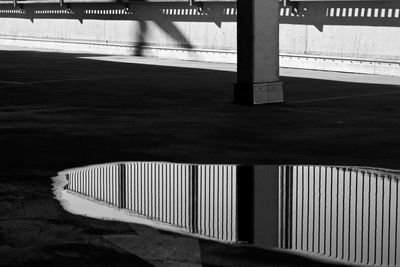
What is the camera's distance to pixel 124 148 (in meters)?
8.74

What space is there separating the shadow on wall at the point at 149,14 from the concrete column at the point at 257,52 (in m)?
8.45

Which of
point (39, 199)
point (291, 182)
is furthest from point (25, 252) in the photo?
point (291, 182)

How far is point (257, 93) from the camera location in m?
12.5

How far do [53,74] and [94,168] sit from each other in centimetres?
1142

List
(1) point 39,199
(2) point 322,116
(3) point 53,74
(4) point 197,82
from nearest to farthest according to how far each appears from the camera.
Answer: (1) point 39,199 < (2) point 322,116 < (4) point 197,82 < (3) point 53,74

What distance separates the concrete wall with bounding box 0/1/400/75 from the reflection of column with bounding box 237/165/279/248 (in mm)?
10502

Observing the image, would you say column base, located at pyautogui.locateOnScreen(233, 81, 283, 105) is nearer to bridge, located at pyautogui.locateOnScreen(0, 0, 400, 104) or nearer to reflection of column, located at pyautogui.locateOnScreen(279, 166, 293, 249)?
bridge, located at pyautogui.locateOnScreen(0, 0, 400, 104)

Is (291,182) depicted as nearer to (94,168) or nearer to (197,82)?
(94,168)

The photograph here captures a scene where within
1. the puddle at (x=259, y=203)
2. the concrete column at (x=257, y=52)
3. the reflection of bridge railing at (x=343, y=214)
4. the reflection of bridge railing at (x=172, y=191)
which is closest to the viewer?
the reflection of bridge railing at (x=343, y=214)

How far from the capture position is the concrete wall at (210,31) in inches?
696

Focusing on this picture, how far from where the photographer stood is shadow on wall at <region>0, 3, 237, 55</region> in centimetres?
2169

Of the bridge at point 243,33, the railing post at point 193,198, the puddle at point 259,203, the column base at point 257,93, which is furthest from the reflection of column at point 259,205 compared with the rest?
the bridge at point 243,33

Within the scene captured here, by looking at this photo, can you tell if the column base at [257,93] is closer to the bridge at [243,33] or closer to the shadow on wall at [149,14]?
the bridge at [243,33]

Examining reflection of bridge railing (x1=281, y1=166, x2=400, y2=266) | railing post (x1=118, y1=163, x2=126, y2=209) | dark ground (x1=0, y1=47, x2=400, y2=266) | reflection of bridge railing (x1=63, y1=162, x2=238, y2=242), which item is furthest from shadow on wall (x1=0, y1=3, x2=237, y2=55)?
reflection of bridge railing (x1=281, y1=166, x2=400, y2=266)
